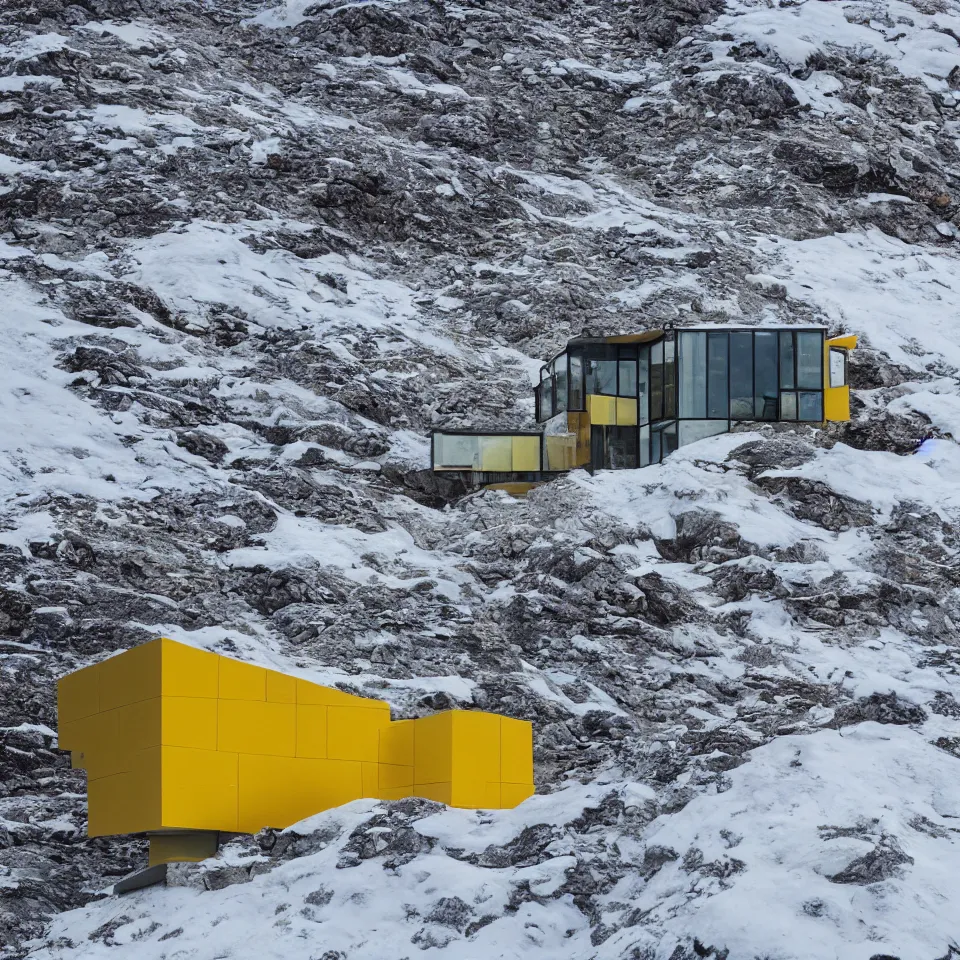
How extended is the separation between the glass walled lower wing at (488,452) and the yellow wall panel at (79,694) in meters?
17.8

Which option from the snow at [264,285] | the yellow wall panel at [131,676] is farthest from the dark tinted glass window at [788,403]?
the yellow wall panel at [131,676]

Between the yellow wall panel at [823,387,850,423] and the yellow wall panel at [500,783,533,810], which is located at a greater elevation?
the yellow wall panel at [500,783,533,810]

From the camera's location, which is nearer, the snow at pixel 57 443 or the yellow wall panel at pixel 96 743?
the yellow wall panel at pixel 96 743

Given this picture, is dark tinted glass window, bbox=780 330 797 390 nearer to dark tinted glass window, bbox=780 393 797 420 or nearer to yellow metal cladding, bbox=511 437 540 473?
dark tinted glass window, bbox=780 393 797 420

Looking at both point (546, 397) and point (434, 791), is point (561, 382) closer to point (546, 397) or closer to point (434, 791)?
point (546, 397)

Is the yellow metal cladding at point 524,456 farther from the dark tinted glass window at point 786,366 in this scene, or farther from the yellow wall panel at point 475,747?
the yellow wall panel at point 475,747

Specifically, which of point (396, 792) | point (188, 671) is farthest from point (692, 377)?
point (188, 671)

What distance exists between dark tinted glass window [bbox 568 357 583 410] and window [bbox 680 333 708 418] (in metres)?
2.46

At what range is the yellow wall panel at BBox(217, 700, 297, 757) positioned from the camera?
16.2 metres

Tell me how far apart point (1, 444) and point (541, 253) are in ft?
74.3

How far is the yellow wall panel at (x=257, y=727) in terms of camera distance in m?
16.2

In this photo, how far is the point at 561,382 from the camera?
35719mm

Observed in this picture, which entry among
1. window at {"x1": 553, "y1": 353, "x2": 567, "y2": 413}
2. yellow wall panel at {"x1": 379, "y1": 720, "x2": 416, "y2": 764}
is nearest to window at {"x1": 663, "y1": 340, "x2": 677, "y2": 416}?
window at {"x1": 553, "y1": 353, "x2": 567, "y2": 413}

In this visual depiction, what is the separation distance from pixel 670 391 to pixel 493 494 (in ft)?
18.8
